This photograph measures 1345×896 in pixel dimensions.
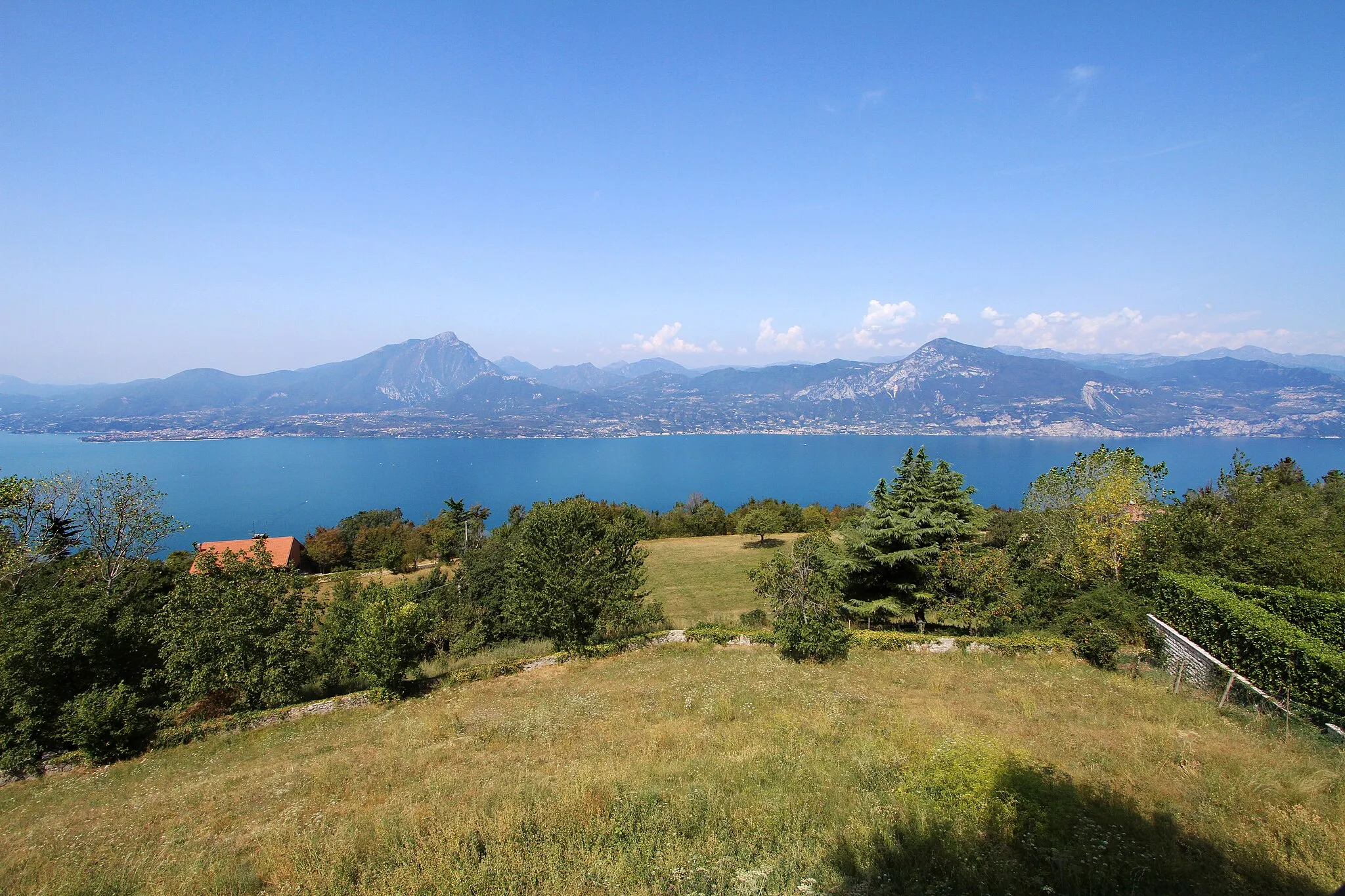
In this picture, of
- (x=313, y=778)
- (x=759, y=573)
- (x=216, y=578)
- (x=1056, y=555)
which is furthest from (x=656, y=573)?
(x=313, y=778)

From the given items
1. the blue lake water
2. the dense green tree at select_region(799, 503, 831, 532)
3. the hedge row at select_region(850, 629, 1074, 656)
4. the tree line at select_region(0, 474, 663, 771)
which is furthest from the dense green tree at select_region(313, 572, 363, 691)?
the blue lake water

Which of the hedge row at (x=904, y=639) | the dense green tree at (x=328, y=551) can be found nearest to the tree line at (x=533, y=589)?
the hedge row at (x=904, y=639)

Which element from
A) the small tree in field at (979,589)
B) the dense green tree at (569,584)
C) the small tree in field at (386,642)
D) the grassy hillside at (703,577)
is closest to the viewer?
the small tree in field at (386,642)

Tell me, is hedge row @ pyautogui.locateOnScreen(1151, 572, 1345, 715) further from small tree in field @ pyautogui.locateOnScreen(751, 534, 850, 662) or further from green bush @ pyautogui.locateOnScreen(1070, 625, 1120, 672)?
small tree in field @ pyautogui.locateOnScreen(751, 534, 850, 662)

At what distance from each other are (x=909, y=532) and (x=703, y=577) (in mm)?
21841

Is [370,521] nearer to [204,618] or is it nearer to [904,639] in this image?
[204,618]

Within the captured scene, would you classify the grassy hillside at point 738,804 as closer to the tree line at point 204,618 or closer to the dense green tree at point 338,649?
the tree line at point 204,618

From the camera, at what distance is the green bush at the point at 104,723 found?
12.3m

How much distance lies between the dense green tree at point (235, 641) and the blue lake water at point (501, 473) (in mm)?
81649

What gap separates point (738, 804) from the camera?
25.0 feet

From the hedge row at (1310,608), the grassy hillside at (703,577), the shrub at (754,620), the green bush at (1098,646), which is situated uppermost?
the hedge row at (1310,608)

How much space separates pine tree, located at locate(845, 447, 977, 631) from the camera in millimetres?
19297

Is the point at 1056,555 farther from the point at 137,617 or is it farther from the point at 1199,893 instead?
the point at 137,617

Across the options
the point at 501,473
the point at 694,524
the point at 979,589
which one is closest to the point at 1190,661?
the point at 979,589
